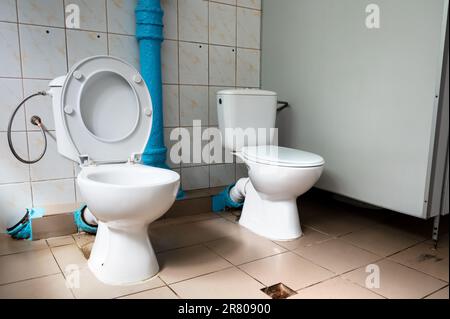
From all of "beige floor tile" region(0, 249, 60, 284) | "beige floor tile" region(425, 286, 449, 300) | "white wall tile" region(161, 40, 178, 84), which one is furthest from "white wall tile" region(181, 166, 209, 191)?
"beige floor tile" region(425, 286, 449, 300)

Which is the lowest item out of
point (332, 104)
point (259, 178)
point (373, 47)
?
point (259, 178)

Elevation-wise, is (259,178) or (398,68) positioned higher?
(398,68)

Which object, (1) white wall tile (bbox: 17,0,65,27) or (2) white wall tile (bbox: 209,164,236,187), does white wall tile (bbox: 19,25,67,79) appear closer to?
(1) white wall tile (bbox: 17,0,65,27)

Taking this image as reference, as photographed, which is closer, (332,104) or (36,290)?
(36,290)

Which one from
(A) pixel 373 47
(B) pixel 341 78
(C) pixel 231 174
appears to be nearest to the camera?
(A) pixel 373 47

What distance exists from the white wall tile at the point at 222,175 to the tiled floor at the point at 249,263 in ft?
1.27

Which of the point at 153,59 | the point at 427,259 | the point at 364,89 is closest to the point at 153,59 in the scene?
the point at 153,59

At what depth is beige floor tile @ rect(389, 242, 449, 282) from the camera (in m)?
1.43

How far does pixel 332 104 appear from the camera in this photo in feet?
6.32

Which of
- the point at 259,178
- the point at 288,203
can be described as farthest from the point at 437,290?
the point at 259,178

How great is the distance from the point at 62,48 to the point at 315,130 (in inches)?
54.6

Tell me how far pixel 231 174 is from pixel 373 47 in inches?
45.2

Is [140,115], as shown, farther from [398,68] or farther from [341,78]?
[398,68]
